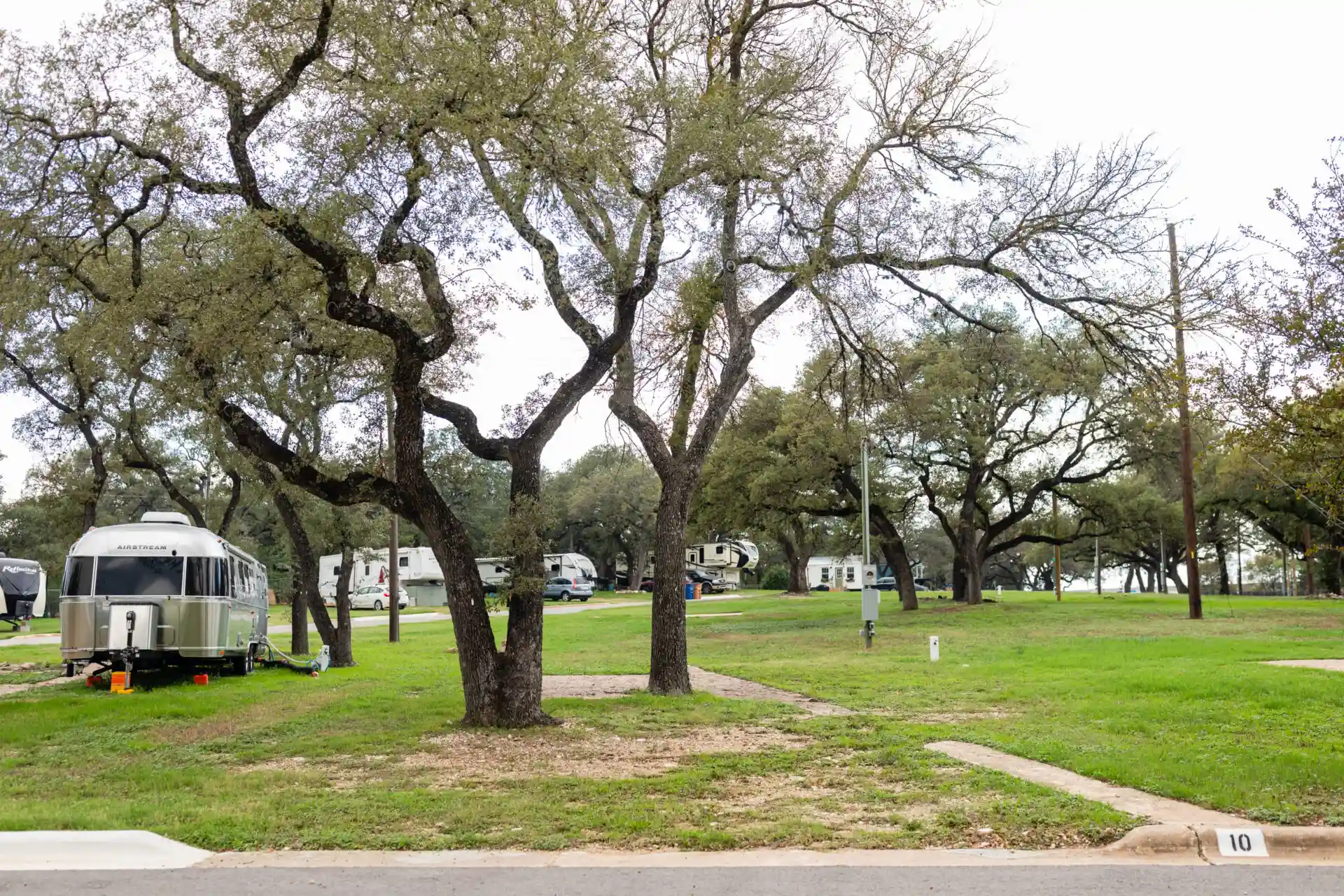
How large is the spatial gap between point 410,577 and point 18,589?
2237 cm

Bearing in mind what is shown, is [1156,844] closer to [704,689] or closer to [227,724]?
[227,724]

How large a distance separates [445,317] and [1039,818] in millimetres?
8906

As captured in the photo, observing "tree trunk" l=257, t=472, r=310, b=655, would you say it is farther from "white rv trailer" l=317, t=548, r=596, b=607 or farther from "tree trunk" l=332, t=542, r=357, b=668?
"white rv trailer" l=317, t=548, r=596, b=607

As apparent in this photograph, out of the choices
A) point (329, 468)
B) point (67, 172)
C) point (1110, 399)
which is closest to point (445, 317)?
point (67, 172)

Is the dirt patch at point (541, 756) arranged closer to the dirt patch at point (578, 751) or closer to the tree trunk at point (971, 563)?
the dirt patch at point (578, 751)

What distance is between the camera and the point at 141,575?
19703 millimetres

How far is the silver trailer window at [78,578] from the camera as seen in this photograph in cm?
1935

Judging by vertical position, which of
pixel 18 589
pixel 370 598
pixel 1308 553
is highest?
pixel 1308 553

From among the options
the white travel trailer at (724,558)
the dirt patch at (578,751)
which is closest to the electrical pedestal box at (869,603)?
the dirt patch at (578,751)

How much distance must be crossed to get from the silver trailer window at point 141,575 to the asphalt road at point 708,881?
44.0 feet

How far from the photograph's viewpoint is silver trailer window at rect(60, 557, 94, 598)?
1935cm

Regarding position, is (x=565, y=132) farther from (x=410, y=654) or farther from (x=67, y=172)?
(x=410, y=654)

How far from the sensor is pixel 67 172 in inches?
570

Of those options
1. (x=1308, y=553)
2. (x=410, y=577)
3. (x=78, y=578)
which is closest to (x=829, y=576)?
(x=410, y=577)
